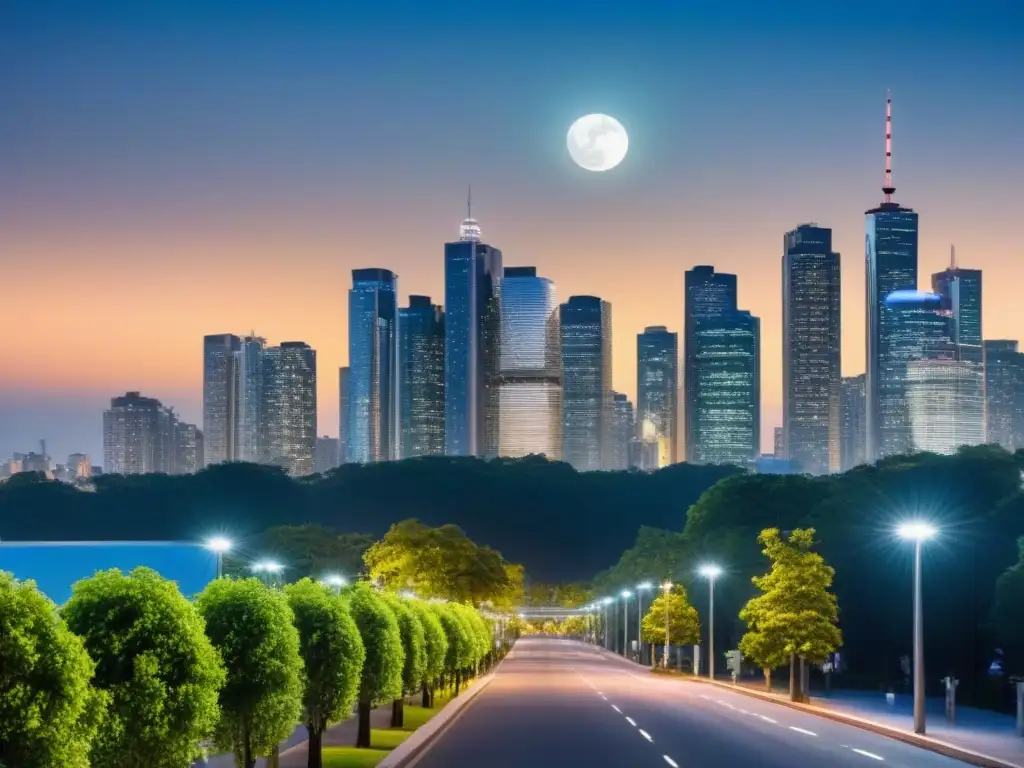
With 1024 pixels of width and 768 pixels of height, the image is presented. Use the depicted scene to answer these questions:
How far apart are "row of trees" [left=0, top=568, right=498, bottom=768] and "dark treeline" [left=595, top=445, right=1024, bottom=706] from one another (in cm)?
3112

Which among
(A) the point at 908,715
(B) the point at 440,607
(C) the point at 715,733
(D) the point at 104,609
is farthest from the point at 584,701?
(D) the point at 104,609

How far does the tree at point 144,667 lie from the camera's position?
623 inches

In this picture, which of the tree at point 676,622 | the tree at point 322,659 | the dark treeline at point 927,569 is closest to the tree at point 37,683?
the tree at point 322,659

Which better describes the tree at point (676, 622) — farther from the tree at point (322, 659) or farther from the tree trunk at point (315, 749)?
the tree at point (322, 659)

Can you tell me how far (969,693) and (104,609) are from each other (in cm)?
5563

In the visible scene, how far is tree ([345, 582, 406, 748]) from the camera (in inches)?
1257

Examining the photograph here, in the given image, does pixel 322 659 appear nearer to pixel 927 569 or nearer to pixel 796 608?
pixel 796 608

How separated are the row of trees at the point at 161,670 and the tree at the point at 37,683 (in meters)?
0.01

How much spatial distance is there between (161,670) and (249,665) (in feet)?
13.3

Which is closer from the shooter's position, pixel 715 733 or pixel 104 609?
pixel 104 609

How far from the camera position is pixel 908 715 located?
162 feet

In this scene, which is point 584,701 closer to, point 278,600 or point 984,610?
point 984,610

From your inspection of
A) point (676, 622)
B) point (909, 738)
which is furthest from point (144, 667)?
point (676, 622)

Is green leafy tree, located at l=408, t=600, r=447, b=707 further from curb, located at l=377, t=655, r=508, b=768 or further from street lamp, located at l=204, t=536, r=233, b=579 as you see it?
street lamp, located at l=204, t=536, r=233, b=579
